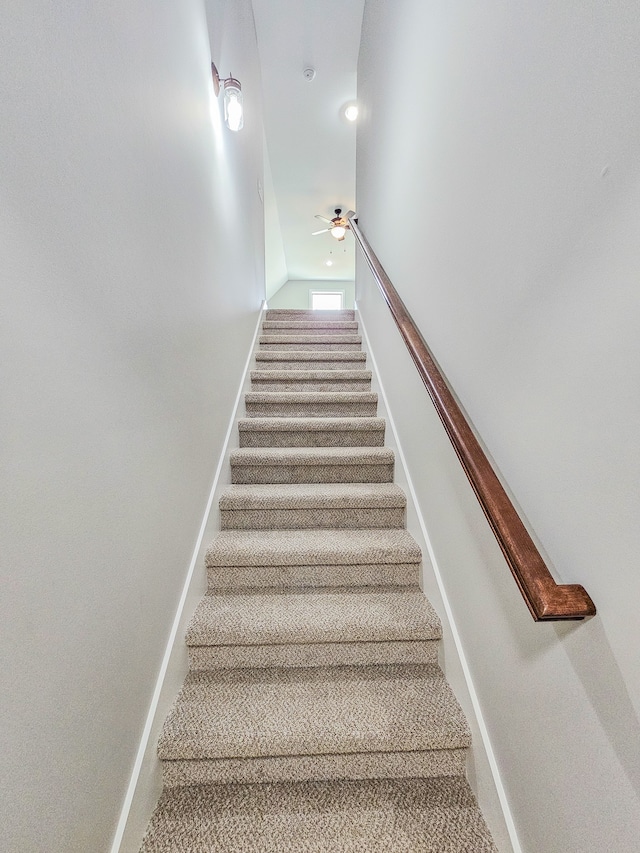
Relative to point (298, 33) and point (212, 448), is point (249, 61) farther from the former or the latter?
point (212, 448)

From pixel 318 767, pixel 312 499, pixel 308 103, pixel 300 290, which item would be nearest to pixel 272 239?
pixel 308 103

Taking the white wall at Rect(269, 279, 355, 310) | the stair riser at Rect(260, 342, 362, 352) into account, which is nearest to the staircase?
the stair riser at Rect(260, 342, 362, 352)

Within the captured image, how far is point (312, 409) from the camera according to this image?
2.16 meters

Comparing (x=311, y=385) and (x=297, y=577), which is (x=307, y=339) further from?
(x=297, y=577)

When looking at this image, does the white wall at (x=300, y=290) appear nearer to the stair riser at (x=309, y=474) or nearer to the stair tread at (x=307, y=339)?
the stair tread at (x=307, y=339)

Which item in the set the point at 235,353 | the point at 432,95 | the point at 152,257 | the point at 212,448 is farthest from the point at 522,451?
the point at 235,353

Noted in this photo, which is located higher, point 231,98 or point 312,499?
point 231,98

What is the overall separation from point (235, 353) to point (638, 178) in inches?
71.0

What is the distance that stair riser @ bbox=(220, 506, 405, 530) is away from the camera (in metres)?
1.56

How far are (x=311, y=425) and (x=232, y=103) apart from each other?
1.60 metres

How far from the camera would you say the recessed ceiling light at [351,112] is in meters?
3.52

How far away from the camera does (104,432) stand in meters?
0.74

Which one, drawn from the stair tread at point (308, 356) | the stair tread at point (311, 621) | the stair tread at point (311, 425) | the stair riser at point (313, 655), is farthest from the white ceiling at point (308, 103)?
the stair riser at point (313, 655)

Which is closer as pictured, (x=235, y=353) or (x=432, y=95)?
(x=432, y=95)
